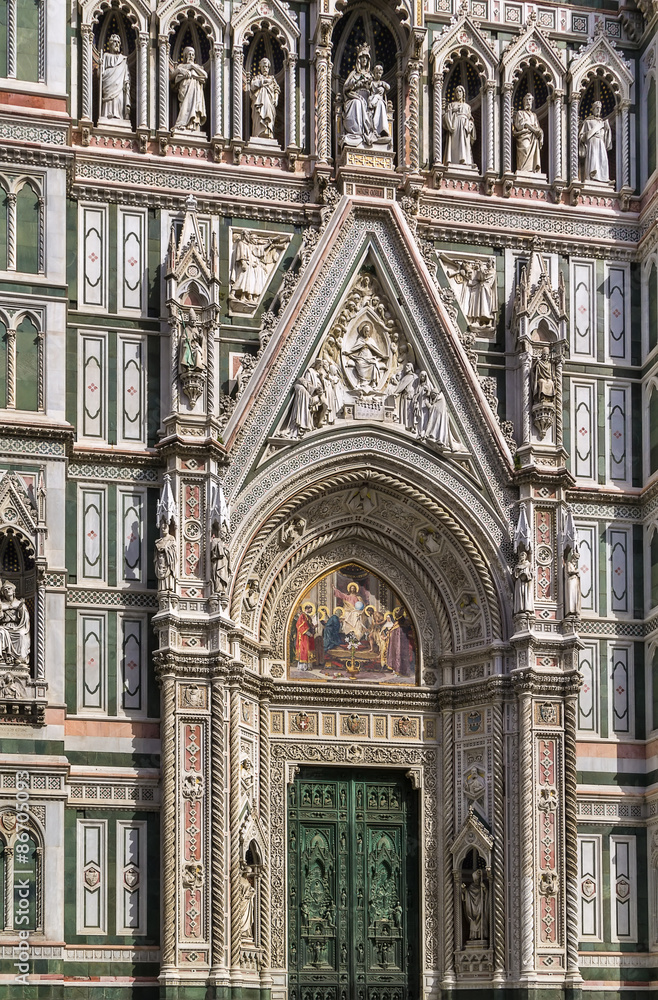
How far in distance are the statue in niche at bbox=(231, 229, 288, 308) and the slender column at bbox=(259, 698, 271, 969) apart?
5425mm

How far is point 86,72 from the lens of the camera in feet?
91.5

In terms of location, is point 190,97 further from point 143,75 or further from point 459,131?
point 459,131

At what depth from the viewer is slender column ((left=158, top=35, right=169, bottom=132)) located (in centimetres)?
2808

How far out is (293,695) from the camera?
2777 centimetres

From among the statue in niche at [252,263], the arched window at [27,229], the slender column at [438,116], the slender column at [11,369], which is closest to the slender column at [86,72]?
the arched window at [27,229]

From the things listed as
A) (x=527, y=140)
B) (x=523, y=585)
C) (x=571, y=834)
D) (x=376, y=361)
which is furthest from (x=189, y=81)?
(x=571, y=834)

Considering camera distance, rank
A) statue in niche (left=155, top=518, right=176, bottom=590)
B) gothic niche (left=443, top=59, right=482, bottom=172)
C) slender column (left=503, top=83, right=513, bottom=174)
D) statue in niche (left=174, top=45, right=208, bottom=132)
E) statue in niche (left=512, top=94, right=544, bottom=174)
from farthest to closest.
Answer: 1. statue in niche (left=512, top=94, right=544, bottom=174)
2. slender column (left=503, top=83, right=513, bottom=174)
3. gothic niche (left=443, top=59, right=482, bottom=172)
4. statue in niche (left=174, top=45, right=208, bottom=132)
5. statue in niche (left=155, top=518, right=176, bottom=590)

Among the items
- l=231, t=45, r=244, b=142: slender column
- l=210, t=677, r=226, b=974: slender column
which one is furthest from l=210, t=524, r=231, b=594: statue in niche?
l=231, t=45, r=244, b=142: slender column

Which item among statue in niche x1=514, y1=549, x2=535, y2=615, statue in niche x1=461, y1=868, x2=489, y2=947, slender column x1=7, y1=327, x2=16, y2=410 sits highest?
slender column x1=7, y1=327, x2=16, y2=410

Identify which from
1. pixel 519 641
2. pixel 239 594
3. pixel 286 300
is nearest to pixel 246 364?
pixel 286 300

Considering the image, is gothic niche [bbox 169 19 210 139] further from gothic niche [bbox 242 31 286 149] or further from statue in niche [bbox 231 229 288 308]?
statue in niche [bbox 231 229 288 308]

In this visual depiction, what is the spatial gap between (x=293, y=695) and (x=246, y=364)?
14.6 ft

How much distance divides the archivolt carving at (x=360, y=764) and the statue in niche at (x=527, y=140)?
27.7 feet

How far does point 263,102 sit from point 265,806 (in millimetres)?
9587
